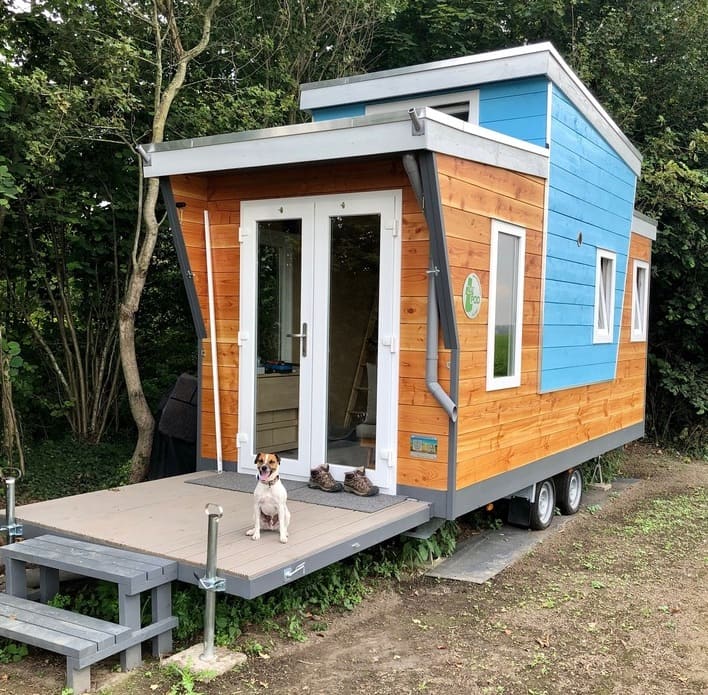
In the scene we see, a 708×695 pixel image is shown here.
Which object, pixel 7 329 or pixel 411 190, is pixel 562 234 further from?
pixel 7 329

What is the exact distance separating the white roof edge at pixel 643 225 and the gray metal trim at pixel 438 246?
4.36 m

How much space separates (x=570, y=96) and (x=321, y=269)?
268 cm

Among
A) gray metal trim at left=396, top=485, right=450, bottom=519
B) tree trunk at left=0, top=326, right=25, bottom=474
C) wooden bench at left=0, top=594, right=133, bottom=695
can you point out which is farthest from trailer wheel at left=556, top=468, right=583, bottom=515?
tree trunk at left=0, top=326, right=25, bottom=474

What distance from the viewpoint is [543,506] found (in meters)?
6.15

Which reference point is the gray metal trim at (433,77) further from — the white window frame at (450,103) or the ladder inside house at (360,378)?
A: the ladder inside house at (360,378)

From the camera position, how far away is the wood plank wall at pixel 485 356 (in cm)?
455

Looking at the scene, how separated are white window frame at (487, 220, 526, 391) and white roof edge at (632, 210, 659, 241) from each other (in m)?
3.21

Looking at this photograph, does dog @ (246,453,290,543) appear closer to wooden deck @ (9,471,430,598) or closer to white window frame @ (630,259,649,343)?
wooden deck @ (9,471,430,598)

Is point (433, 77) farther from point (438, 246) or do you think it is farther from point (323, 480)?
point (323, 480)

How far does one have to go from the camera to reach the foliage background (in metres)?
6.68

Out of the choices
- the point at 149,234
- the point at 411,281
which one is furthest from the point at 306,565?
the point at 149,234

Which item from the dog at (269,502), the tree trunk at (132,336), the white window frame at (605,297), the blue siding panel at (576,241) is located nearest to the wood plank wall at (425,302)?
the blue siding panel at (576,241)

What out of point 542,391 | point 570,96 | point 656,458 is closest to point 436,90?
point 570,96

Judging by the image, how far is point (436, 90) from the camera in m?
6.29
